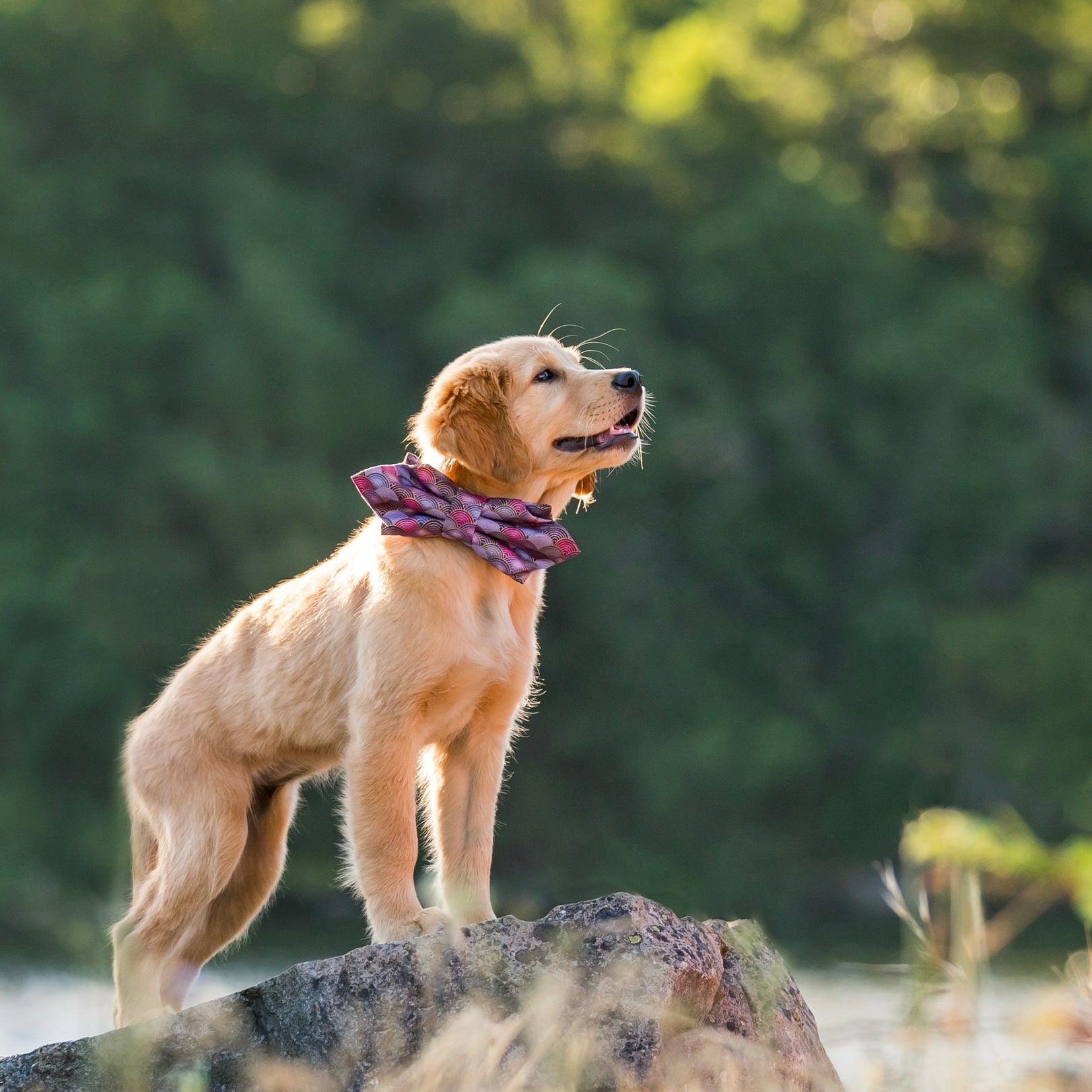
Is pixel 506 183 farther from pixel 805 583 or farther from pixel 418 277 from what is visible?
pixel 805 583

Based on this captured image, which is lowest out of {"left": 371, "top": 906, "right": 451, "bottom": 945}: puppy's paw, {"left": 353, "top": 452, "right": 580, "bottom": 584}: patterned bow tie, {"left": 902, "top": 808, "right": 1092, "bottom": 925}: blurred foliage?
{"left": 902, "top": 808, "right": 1092, "bottom": 925}: blurred foliage

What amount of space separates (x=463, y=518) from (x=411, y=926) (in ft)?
3.96

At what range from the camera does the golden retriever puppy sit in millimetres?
5020

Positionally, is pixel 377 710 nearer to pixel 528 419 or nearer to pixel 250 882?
pixel 250 882

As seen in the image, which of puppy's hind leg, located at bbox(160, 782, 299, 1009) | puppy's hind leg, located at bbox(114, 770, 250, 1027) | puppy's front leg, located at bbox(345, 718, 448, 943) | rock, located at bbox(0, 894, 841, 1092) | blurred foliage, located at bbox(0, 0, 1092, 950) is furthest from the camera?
blurred foliage, located at bbox(0, 0, 1092, 950)

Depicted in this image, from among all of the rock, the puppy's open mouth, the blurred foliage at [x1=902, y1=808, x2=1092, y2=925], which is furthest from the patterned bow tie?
the blurred foliage at [x1=902, y1=808, x2=1092, y2=925]

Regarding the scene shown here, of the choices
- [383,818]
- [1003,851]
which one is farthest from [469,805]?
[1003,851]

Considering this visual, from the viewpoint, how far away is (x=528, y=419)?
562 cm

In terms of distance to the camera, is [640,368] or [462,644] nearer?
[462,644]

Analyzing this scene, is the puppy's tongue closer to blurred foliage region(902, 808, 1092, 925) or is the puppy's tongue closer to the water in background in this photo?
the water in background

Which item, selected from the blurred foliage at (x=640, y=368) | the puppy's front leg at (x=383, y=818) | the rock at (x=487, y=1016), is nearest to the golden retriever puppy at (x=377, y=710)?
the puppy's front leg at (x=383, y=818)

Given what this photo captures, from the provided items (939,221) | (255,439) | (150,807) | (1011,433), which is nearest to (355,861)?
(150,807)

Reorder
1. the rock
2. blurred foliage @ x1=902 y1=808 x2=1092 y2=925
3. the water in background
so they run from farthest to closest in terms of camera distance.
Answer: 1. the rock
2. the water in background
3. blurred foliage @ x1=902 y1=808 x2=1092 y2=925

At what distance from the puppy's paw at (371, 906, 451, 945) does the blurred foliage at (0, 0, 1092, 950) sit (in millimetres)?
16976
